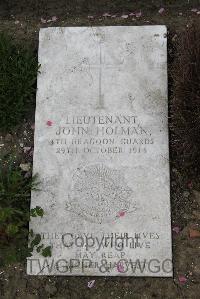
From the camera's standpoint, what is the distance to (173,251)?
3.71 metres

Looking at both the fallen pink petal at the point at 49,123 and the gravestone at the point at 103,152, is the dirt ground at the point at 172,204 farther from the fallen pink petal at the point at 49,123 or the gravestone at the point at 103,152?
the fallen pink petal at the point at 49,123

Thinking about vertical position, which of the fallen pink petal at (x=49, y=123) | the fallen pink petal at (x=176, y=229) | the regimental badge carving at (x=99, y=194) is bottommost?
the fallen pink petal at (x=176, y=229)

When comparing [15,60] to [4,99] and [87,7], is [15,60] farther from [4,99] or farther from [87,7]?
[87,7]

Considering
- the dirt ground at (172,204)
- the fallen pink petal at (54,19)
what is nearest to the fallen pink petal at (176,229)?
the dirt ground at (172,204)

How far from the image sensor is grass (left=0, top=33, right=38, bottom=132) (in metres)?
4.05

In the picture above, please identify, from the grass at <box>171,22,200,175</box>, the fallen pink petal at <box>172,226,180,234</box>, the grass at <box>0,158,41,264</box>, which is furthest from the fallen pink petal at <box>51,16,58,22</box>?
the fallen pink petal at <box>172,226,180,234</box>

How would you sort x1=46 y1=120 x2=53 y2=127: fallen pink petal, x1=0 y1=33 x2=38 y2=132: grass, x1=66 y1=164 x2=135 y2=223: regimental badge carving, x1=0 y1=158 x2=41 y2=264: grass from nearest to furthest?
1. x1=0 y1=158 x2=41 y2=264: grass
2. x1=66 y1=164 x2=135 y2=223: regimental badge carving
3. x1=46 y1=120 x2=53 y2=127: fallen pink petal
4. x1=0 y1=33 x2=38 y2=132: grass

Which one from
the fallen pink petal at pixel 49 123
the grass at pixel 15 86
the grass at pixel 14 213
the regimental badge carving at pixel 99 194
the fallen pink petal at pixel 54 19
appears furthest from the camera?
the fallen pink petal at pixel 54 19

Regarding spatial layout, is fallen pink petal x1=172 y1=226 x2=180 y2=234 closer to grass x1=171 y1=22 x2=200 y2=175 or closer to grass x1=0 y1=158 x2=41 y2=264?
grass x1=171 y1=22 x2=200 y2=175

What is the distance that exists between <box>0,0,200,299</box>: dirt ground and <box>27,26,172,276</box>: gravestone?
11 centimetres

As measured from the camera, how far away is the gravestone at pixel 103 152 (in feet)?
12.1

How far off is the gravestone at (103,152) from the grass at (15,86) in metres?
0.11

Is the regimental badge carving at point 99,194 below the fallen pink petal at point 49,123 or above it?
below

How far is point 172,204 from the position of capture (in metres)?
3.84
